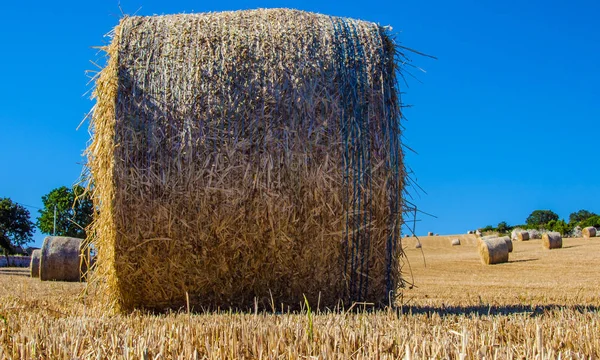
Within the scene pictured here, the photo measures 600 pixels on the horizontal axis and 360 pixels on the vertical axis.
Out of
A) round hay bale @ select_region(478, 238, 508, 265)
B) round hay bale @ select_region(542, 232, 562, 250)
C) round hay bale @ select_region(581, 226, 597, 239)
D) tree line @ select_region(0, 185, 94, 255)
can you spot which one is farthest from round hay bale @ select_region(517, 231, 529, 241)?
tree line @ select_region(0, 185, 94, 255)

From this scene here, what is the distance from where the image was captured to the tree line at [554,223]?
36078 millimetres

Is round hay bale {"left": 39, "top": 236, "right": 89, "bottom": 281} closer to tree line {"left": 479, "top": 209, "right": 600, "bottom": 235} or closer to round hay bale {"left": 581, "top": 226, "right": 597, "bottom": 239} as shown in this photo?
round hay bale {"left": 581, "top": 226, "right": 597, "bottom": 239}

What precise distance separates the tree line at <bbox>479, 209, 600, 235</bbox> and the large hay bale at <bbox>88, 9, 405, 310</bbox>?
32756 mm

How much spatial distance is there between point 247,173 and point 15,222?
39358 millimetres

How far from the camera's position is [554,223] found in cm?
3938

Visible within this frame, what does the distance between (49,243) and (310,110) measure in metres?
9.54

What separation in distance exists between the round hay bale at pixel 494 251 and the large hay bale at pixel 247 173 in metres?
13.1

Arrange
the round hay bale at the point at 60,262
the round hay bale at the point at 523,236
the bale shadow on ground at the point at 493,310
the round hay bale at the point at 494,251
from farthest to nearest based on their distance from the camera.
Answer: the round hay bale at the point at 523,236 < the round hay bale at the point at 494,251 < the round hay bale at the point at 60,262 < the bale shadow on ground at the point at 493,310

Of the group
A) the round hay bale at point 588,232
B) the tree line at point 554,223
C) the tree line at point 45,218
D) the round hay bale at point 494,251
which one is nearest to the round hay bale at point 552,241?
the round hay bale at point 494,251

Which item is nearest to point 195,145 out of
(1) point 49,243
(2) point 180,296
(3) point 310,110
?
(3) point 310,110

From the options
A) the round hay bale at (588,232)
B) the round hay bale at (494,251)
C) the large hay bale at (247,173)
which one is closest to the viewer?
the large hay bale at (247,173)

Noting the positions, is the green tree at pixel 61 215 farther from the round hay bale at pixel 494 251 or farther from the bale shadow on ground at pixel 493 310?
the bale shadow on ground at pixel 493 310

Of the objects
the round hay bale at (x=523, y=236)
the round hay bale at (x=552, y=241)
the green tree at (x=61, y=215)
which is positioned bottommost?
the round hay bale at (x=552, y=241)

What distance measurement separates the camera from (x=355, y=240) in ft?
17.5
